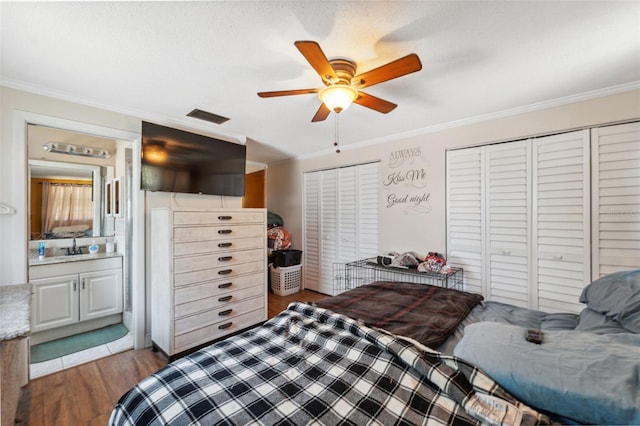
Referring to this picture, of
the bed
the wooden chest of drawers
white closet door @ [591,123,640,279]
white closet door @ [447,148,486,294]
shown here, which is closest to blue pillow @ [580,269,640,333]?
the bed

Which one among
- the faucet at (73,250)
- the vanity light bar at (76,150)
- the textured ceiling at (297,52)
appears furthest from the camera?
the faucet at (73,250)

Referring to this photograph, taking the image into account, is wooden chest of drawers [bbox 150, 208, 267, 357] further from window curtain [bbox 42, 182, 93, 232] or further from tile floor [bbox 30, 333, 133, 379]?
window curtain [bbox 42, 182, 93, 232]

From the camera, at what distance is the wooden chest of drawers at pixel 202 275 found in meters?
2.17

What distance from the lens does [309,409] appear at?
2.70 feet

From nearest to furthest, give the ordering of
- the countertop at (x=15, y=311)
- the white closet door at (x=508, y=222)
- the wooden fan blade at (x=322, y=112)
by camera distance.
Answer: the countertop at (x=15, y=311)
the wooden fan blade at (x=322, y=112)
the white closet door at (x=508, y=222)

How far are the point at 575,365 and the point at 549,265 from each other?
6.11 ft

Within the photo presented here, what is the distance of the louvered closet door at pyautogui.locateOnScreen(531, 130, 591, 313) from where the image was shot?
6.89ft

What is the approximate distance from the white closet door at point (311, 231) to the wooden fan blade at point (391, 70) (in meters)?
2.50

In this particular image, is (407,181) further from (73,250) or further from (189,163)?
(73,250)

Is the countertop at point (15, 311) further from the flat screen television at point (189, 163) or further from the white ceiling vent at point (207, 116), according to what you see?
the white ceiling vent at point (207, 116)

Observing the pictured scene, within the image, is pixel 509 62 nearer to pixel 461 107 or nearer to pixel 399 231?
pixel 461 107

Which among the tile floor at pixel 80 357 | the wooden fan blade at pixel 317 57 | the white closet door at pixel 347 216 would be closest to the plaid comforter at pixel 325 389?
the wooden fan blade at pixel 317 57

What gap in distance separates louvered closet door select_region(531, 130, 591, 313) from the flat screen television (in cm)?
294

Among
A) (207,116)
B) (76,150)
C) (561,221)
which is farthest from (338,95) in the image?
(76,150)
